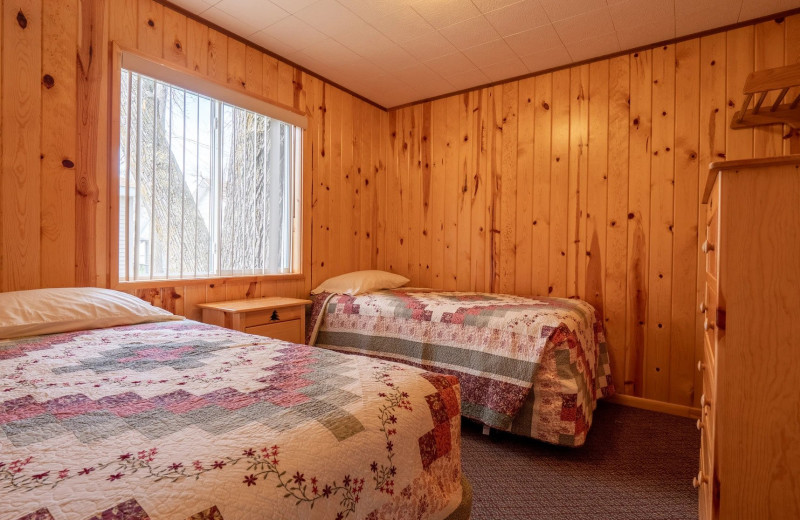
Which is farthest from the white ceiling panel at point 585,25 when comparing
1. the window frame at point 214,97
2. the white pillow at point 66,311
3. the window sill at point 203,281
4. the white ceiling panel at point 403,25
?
the white pillow at point 66,311

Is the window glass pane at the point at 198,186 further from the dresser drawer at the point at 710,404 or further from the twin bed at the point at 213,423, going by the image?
the dresser drawer at the point at 710,404

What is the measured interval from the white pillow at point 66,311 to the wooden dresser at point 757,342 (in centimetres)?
197

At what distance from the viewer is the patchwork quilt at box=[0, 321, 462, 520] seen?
1.83 ft

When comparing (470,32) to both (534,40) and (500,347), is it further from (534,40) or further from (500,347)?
(500,347)

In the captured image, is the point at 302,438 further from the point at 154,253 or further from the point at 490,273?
the point at 490,273

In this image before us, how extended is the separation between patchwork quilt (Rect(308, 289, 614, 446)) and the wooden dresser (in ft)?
2.74

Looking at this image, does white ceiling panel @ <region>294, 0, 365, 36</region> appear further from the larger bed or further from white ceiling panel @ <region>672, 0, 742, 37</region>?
the larger bed

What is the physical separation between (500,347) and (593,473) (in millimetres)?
656

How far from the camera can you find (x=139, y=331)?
1.51m

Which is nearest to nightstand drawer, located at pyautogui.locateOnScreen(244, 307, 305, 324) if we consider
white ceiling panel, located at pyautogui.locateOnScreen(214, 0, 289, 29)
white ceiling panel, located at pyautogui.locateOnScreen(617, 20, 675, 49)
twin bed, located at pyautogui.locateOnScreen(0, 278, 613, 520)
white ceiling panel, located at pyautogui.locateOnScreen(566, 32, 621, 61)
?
twin bed, located at pyautogui.locateOnScreen(0, 278, 613, 520)

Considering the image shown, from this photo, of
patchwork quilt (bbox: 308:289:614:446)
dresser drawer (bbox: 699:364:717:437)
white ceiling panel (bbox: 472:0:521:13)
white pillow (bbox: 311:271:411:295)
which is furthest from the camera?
white pillow (bbox: 311:271:411:295)

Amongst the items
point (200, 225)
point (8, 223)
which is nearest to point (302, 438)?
point (8, 223)

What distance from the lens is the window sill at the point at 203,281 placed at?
80.0 inches

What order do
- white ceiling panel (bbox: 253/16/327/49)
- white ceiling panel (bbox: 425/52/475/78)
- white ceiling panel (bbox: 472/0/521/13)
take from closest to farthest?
white ceiling panel (bbox: 472/0/521/13) < white ceiling panel (bbox: 253/16/327/49) < white ceiling panel (bbox: 425/52/475/78)
